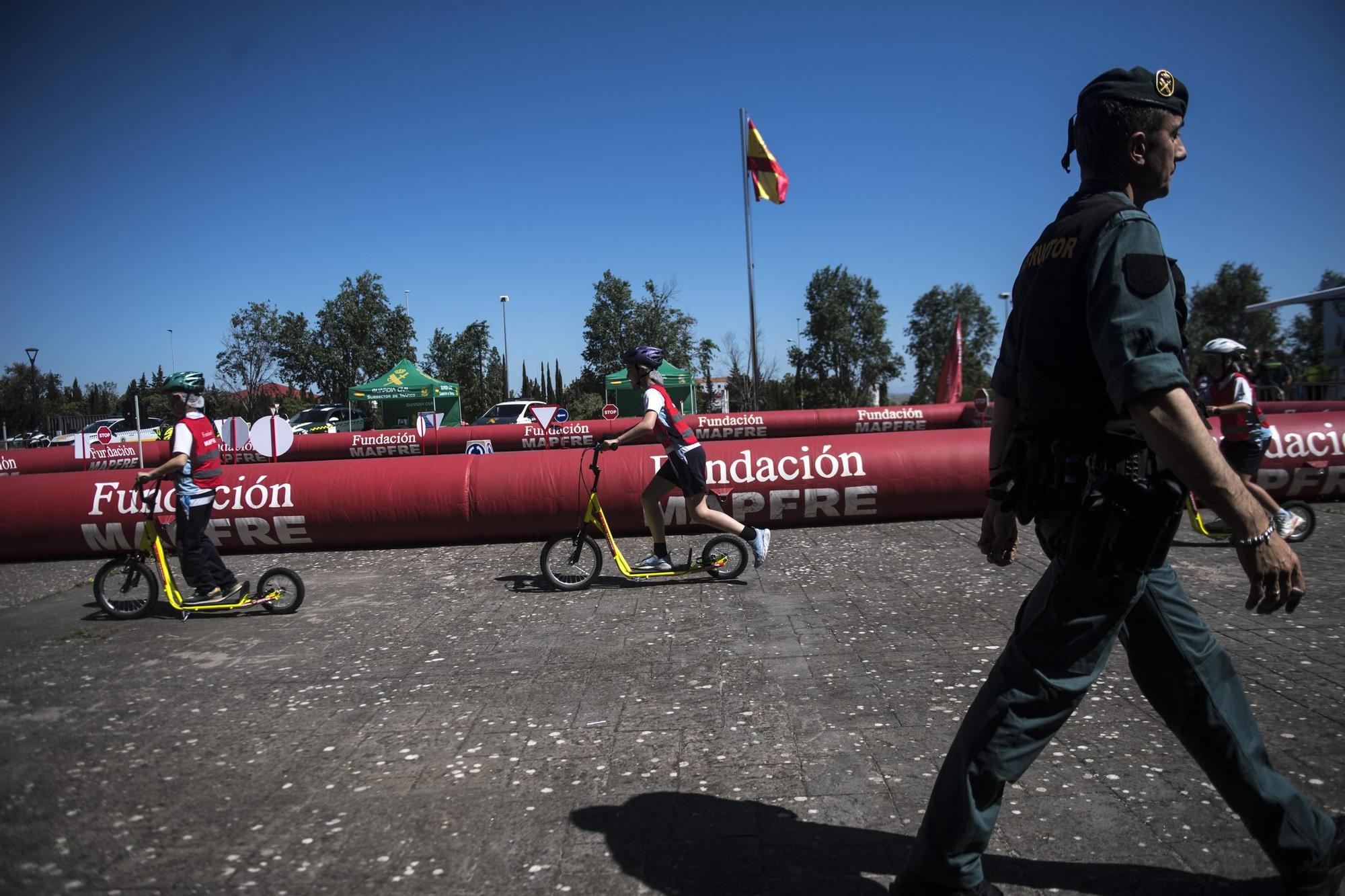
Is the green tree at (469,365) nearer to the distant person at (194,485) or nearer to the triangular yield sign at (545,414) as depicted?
the triangular yield sign at (545,414)

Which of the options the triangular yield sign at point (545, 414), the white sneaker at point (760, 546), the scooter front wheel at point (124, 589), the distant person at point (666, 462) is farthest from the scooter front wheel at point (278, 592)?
the triangular yield sign at point (545, 414)

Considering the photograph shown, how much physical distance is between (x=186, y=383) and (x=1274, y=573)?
279 inches

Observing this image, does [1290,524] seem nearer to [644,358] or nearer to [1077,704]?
[644,358]

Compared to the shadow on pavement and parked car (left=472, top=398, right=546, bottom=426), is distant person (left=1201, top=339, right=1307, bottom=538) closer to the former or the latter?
the shadow on pavement

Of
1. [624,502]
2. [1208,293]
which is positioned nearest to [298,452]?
[624,502]

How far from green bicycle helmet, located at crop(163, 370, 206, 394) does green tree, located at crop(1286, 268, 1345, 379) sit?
29484 mm

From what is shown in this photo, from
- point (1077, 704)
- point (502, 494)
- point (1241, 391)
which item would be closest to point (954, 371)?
point (1241, 391)

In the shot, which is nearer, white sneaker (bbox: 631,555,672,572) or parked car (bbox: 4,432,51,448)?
white sneaker (bbox: 631,555,672,572)

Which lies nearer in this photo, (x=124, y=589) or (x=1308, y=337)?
(x=124, y=589)

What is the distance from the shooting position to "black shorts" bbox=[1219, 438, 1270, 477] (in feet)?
23.6

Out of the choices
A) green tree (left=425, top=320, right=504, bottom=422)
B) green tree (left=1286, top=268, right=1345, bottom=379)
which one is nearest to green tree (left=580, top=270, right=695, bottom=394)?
green tree (left=425, top=320, right=504, bottom=422)

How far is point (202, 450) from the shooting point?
6.64m

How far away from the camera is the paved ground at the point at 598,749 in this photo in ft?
8.89

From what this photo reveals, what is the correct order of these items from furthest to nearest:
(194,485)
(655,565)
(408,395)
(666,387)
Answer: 1. (666,387)
2. (408,395)
3. (655,565)
4. (194,485)
